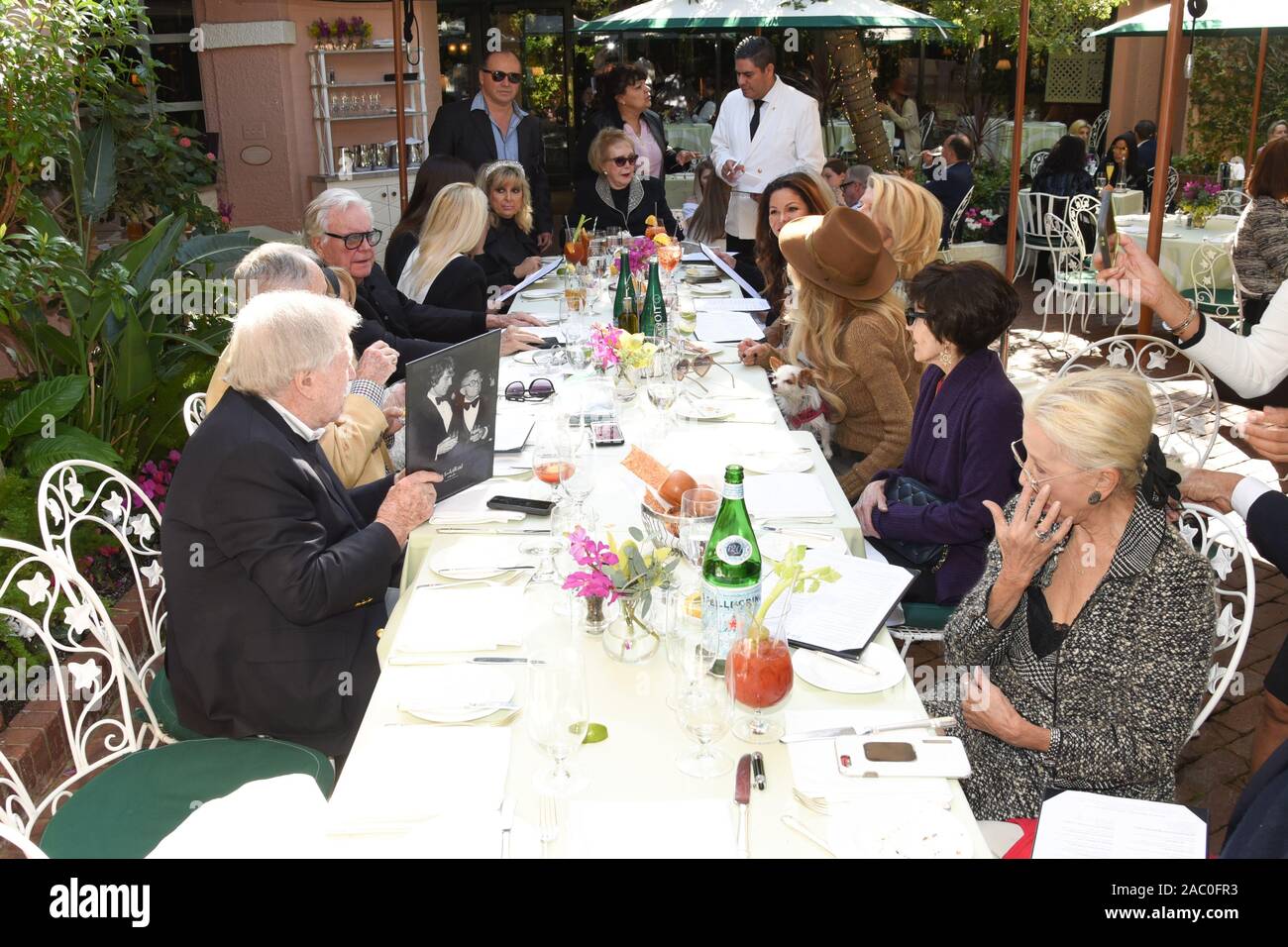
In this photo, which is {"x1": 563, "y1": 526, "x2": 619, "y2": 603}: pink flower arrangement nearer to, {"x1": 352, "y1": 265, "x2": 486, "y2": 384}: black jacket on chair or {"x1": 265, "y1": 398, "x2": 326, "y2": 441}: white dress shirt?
{"x1": 265, "y1": 398, "x2": 326, "y2": 441}: white dress shirt

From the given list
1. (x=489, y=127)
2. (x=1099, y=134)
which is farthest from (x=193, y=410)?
(x=1099, y=134)

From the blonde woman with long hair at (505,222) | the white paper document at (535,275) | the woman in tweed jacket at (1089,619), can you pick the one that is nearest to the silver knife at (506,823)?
the woman in tweed jacket at (1089,619)

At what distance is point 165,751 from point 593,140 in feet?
16.4

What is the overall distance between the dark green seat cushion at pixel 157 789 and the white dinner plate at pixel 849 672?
1.00 m

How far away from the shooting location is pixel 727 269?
610 cm

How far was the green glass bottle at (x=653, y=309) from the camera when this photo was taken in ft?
14.3

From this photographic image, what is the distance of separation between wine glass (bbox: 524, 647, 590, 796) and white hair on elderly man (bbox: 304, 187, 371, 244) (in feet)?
9.96

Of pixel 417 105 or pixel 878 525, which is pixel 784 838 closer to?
pixel 878 525

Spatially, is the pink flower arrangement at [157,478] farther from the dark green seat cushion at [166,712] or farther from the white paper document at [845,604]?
the white paper document at [845,604]

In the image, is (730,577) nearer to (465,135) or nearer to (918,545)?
(918,545)

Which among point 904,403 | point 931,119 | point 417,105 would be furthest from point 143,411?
point 931,119

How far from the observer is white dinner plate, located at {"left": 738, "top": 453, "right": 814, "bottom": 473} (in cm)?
298

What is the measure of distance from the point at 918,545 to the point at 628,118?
16.1 ft

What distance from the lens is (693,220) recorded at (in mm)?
7438
